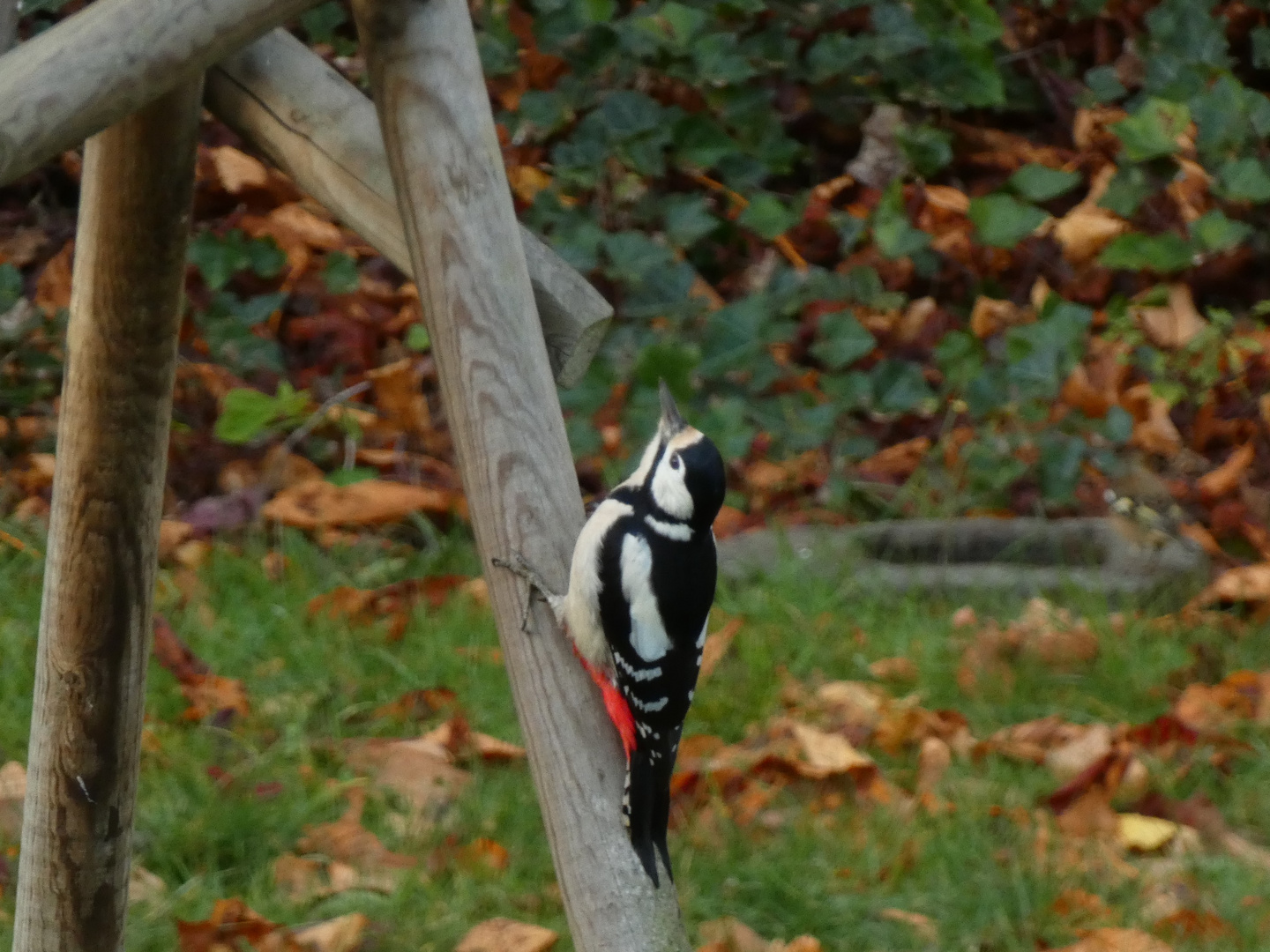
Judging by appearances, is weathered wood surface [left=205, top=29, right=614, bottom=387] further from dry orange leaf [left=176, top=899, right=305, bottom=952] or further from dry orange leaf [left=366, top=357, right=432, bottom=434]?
dry orange leaf [left=366, top=357, right=432, bottom=434]

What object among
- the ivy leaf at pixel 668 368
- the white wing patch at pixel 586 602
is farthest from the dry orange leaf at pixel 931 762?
the ivy leaf at pixel 668 368

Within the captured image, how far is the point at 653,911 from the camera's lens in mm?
1895

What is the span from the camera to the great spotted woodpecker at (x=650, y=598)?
82.4 inches

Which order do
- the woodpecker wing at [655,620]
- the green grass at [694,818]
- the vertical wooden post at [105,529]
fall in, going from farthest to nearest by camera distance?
the green grass at [694,818], the vertical wooden post at [105,529], the woodpecker wing at [655,620]

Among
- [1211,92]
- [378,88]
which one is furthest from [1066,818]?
[1211,92]

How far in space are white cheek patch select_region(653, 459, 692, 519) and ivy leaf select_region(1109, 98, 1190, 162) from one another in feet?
11.4


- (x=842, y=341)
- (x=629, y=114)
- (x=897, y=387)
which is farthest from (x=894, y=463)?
(x=629, y=114)

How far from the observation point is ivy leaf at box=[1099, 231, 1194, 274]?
5.52 meters

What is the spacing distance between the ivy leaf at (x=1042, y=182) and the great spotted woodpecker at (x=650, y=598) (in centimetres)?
332

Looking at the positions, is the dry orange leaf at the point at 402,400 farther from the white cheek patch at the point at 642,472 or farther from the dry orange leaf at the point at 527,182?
the white cheek patch at the point at 642,472

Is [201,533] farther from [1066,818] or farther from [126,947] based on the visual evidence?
[1066,818]

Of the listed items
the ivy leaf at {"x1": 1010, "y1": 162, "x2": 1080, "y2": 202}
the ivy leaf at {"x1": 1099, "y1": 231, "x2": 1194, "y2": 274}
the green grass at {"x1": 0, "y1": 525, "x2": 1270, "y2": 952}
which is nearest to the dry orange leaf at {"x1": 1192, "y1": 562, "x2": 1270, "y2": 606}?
the green grass at {"x1": 0, "y1": 525, "x2": 1270, "y2": 952}

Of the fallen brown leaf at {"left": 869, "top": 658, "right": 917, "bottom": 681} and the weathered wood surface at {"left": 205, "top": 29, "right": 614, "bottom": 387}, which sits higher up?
the weathered wood surface at {"left": 205, "top": 29, "right": 614, "bottom": 387}

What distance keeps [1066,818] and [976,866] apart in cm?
28
